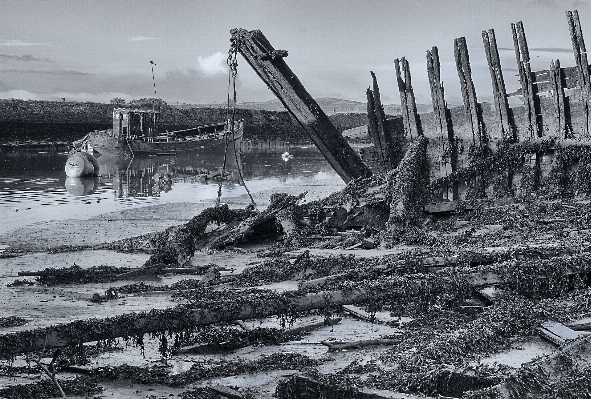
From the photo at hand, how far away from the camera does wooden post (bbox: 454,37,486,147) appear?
14109mm

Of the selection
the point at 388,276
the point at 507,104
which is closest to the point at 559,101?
the point at 507,104

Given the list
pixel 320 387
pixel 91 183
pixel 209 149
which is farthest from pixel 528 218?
pixel 209 149

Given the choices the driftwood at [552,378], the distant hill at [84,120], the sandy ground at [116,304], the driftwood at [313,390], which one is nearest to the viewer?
the driftwood at [552,378]

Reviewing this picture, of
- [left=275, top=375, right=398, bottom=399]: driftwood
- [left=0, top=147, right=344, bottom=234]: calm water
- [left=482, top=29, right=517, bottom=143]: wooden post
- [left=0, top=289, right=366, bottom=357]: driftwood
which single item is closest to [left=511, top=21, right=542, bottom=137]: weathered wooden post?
[left=482, top=29, right=517, bottom=143]: wooden post

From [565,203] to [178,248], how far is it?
6873 mm

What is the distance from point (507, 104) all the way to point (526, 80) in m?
0.58

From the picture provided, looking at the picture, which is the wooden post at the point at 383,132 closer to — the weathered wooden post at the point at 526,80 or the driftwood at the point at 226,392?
the weathered wooden post at the point at 526,80

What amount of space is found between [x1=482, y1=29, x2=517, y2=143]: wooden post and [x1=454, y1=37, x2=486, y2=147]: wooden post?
43 cm

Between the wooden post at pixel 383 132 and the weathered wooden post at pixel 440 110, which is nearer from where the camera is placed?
the weathered wooden post at pixel 440 110

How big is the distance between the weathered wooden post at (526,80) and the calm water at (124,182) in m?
12.5

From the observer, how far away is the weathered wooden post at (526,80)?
13305 mm

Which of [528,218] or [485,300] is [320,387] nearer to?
[485,300]

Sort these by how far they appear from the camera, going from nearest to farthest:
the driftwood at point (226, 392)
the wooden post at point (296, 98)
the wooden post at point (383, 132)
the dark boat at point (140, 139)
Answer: the driftwood at point (226, 392)
the wooden post at point (296, 98)
the wooden post at point (383, 132)
the dark boat at point (140, 139)

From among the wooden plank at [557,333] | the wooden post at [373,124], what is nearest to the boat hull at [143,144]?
the wooden post at [373,124]
